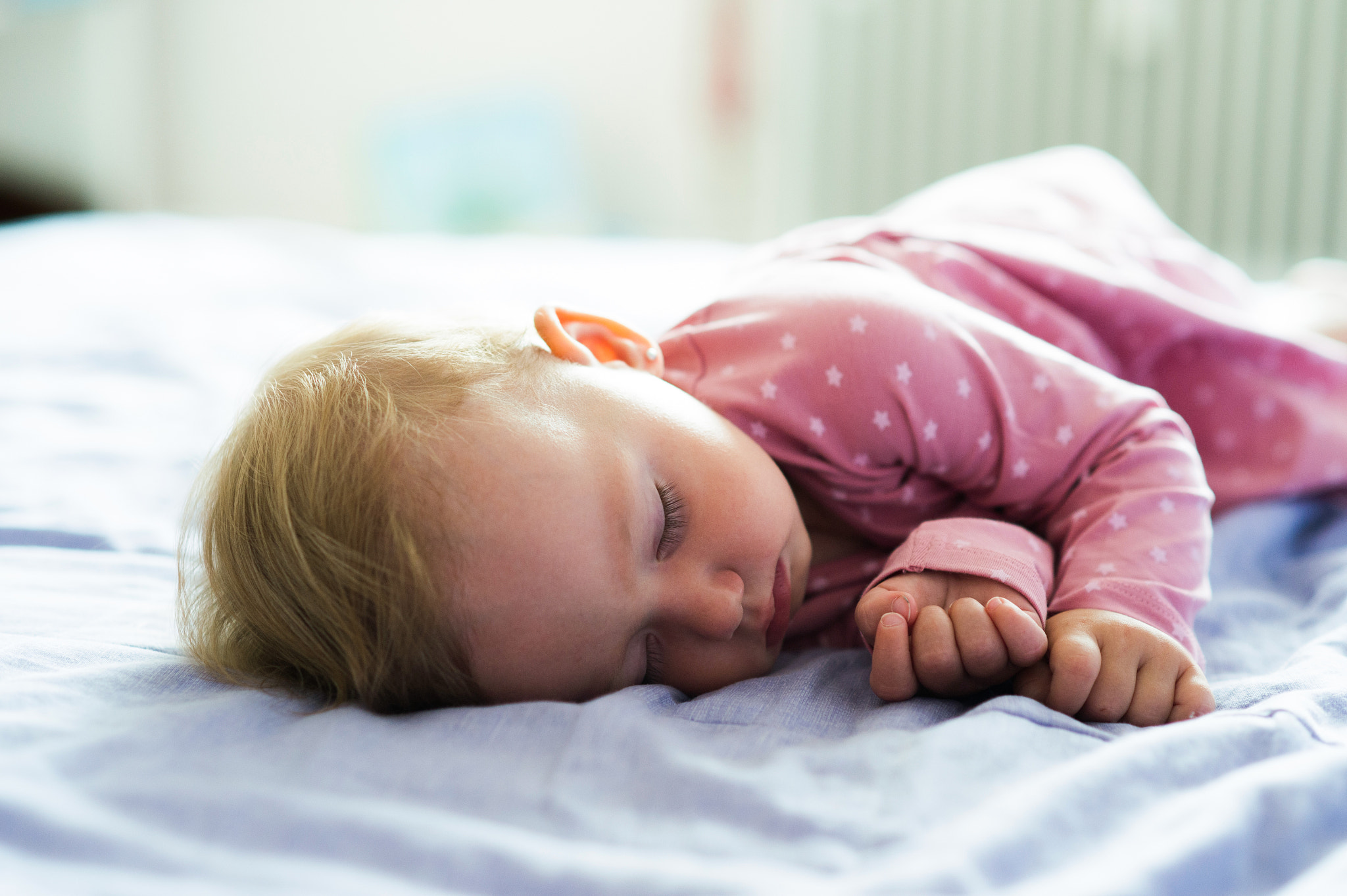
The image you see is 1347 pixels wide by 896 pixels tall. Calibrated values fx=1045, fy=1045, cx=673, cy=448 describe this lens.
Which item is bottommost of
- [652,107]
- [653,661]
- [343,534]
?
[653,661]

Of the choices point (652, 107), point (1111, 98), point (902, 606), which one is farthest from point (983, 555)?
point (652, 107)

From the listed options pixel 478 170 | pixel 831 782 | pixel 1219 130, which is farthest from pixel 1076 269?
pixel 478 170

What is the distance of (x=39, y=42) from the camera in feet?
9.62

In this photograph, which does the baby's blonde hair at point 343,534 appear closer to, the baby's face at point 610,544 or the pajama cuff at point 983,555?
the baby's face at point 610,544

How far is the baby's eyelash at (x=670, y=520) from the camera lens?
66 cm

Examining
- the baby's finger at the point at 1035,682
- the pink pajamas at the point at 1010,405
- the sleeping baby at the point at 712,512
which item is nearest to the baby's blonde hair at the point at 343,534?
the sleeping baby at the point at 712,512

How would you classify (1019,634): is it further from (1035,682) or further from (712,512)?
(712,512)

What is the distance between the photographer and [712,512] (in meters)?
0.67

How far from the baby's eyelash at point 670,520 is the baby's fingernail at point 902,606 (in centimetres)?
14

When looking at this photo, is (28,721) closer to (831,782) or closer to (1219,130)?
(831,782)

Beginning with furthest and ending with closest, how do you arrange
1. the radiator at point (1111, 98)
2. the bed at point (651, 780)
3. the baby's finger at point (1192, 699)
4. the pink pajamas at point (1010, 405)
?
the radiator at point (1111, 98), the pink pajamas at point (1010, 405), the baby's finger at point (1192, 699), the bed at point (651, 780)

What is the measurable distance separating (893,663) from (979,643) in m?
0.05

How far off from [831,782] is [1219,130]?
2.41 metres

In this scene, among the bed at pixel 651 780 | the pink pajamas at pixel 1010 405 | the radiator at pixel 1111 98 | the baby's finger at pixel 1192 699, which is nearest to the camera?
the bed at pixel 651 780
